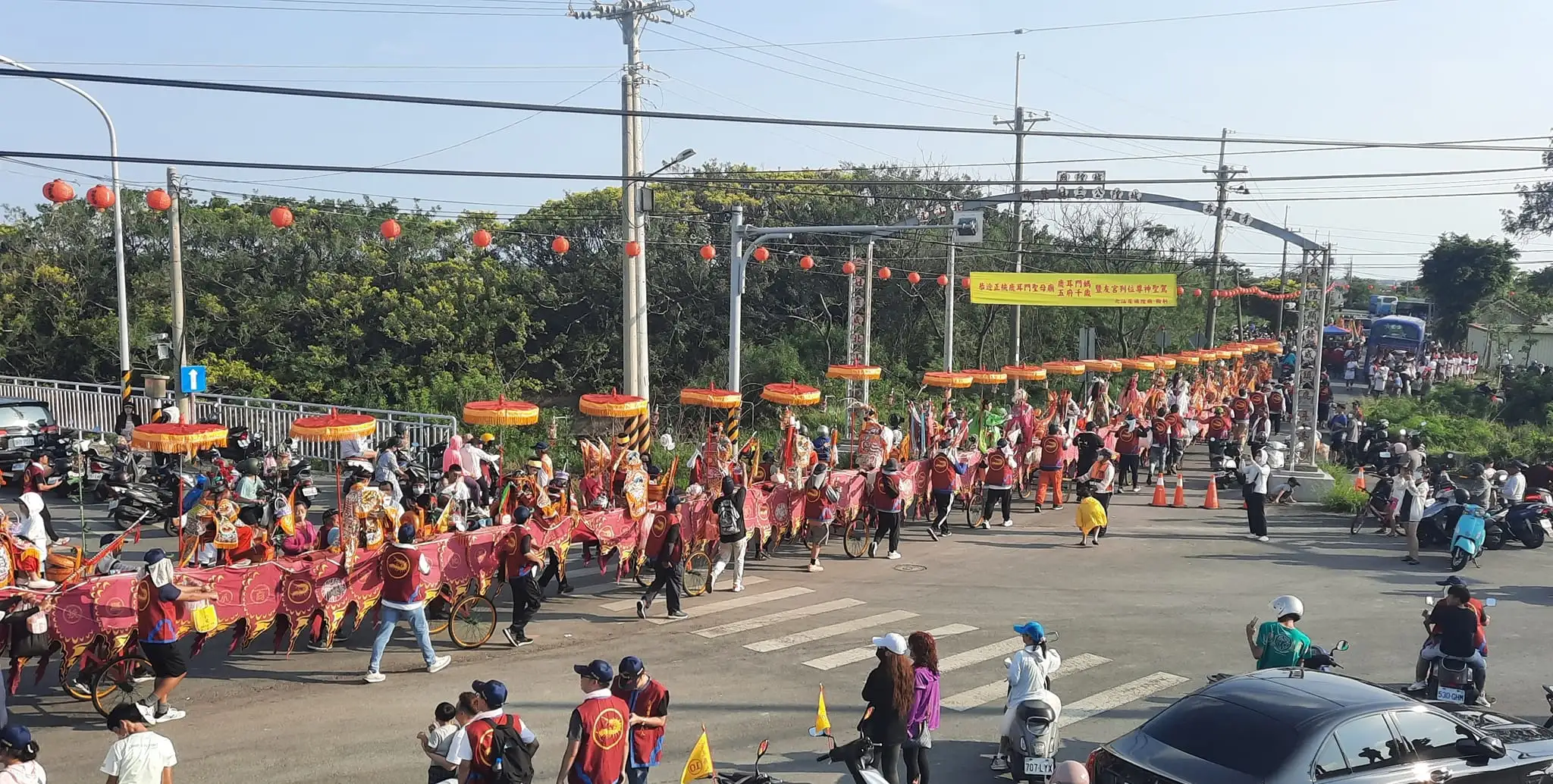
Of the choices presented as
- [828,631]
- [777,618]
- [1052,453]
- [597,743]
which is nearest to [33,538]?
[777,618]

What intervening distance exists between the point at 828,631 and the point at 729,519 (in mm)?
2240

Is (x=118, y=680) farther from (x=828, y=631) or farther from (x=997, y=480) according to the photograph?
(x=997, y=480)

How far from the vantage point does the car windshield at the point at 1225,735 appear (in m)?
6.84

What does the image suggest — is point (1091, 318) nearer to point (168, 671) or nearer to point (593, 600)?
point (593, 600)

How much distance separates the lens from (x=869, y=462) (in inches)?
744

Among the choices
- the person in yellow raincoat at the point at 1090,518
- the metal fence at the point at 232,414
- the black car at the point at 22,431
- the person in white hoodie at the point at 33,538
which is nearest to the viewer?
the person in white hoodie at the point at 33,538

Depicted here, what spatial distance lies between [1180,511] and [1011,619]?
9.80 metres

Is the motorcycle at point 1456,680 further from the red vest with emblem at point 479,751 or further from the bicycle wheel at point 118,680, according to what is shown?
the bicycle wheel at point 118,680

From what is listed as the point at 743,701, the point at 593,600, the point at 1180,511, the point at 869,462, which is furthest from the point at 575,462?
the point at 743,701

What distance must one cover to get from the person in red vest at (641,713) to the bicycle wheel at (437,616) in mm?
5663

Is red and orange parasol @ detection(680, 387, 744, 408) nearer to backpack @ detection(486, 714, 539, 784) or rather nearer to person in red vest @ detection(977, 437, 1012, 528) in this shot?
person in red vest @ detection(977, 437, 1012, 528)

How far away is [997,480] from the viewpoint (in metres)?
19.7

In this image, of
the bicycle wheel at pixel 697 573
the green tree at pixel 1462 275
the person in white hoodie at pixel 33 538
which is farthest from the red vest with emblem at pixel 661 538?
the green tree at pixel 1462 275

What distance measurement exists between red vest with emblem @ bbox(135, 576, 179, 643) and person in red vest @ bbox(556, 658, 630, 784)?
4.93m
